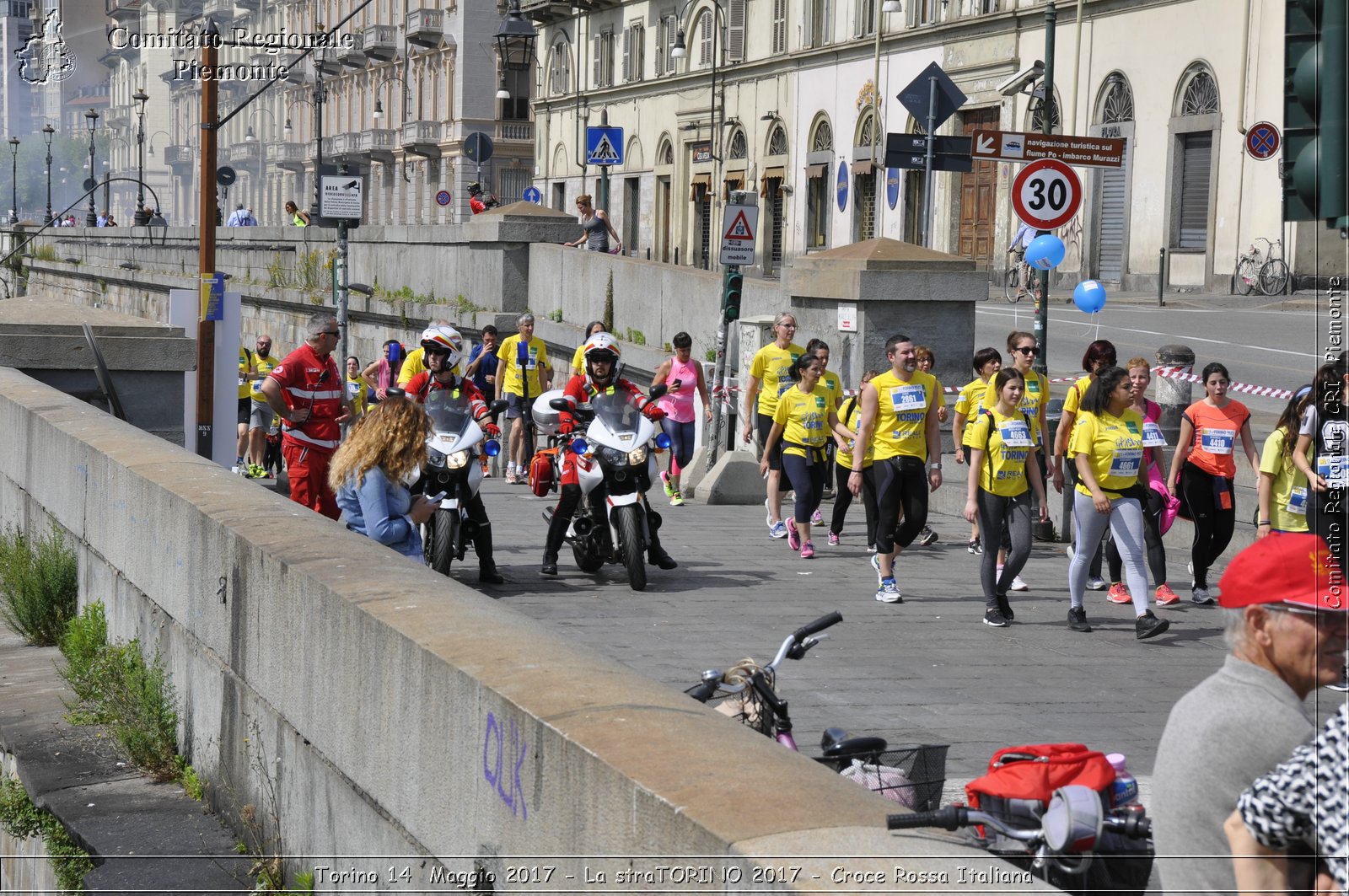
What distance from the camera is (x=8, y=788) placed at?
21.6ft

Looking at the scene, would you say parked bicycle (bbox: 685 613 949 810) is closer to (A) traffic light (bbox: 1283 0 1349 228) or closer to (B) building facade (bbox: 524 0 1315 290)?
(A) traffic light (bbox: 1283 0 1349 228)

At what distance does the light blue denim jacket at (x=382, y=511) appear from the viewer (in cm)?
764

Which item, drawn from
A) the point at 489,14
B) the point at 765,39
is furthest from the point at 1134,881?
the point at 489,14

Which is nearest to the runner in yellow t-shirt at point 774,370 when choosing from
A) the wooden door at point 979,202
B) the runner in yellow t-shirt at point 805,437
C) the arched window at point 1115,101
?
the runner in yellow t-shirt at point 805,437

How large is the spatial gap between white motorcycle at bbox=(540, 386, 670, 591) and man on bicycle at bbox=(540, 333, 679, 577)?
0.04m

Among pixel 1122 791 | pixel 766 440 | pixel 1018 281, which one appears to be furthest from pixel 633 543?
pixel 1018 281

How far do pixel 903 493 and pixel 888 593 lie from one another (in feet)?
2.18

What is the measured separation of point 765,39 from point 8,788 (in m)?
45.6

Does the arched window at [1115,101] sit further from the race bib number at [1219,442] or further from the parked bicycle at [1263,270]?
the race bib number at [1219,442]

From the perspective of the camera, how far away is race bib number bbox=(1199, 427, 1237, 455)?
10938mm

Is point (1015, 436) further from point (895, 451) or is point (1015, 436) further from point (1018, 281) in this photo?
point (1018, 281)

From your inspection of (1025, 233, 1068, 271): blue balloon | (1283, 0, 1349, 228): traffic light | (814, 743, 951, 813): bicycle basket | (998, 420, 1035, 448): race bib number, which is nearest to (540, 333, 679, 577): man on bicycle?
(998, 420, 1035, 448): race bib number

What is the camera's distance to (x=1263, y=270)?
31094 mm

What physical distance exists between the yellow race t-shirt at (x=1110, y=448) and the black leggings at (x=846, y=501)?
1.75m
